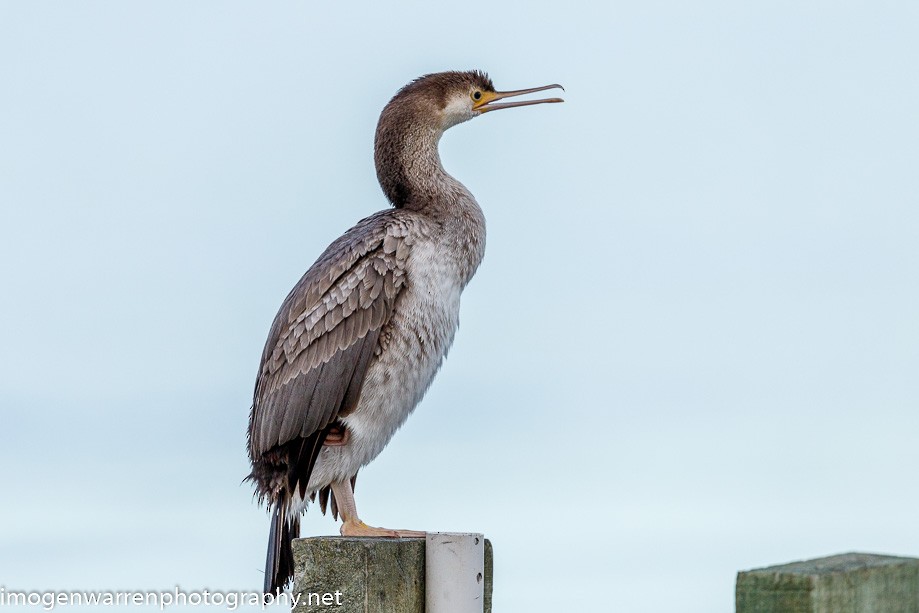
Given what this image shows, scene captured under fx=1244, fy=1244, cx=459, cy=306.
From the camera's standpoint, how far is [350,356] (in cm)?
685

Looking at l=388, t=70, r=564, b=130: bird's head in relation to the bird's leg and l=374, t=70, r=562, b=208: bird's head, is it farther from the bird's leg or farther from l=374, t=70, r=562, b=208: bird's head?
the bird's leg

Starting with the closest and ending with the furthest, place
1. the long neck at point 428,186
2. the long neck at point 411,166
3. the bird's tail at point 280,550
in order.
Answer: the bird's tail at point 280,550
the long neck at point 428,186
the long neck at point 411,166

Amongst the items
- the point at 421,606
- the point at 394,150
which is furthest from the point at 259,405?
the point at 421,606

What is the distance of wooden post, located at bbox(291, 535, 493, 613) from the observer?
4789 mm

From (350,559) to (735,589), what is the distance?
2011mm

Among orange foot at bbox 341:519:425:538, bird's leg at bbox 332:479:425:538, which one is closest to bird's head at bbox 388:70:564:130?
bird's leg at bbox 332:479:425:538

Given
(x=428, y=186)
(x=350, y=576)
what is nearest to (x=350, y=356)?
(x=428, y=186)

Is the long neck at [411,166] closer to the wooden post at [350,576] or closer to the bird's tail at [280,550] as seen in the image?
the bird's tail at [280,550]

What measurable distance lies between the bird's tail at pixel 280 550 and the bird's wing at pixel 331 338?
36 centimetres

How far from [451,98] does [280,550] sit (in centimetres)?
302

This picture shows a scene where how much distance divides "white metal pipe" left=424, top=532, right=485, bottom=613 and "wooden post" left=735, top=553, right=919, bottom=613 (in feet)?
6.66

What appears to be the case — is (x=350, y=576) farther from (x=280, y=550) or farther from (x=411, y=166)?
(x=411, y=166)

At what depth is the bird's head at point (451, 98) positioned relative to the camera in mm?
7785

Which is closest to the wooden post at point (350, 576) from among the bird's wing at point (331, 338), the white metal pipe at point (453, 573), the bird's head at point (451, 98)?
the white metal pipe at point (453, 573)
